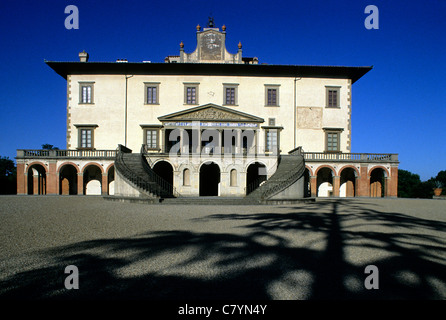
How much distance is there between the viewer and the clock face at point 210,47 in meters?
30.0

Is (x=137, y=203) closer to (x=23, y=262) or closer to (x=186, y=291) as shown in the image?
(x=23, y=262)

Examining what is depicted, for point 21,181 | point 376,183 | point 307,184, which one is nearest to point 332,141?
point 307,184

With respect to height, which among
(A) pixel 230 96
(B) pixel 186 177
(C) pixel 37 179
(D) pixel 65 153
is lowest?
(C) pixel 37 179

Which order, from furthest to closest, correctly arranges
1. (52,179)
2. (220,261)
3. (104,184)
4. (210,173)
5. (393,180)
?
(210,173), (393,180), (104,184), (52,179), (220,261)

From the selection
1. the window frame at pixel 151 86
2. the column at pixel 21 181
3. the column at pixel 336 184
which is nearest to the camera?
the column at pixel 21 181

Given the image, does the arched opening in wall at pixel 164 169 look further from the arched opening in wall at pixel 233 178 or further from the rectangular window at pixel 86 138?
the rectangular window at pixel 86 138

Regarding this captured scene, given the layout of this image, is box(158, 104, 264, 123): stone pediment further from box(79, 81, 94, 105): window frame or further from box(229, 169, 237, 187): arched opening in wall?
box(79, 81, 94, 105): window frame

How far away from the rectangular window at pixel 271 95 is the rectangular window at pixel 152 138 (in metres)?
12.6

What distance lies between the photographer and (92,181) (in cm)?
2802

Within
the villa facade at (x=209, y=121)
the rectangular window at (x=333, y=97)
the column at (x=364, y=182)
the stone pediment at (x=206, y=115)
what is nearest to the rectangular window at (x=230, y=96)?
the villa facade at (x=209, y=121)

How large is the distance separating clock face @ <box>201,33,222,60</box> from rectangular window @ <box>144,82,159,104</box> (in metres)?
6.25

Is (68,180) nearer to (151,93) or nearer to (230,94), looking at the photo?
(151,93)

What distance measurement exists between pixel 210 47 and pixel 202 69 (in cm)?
294

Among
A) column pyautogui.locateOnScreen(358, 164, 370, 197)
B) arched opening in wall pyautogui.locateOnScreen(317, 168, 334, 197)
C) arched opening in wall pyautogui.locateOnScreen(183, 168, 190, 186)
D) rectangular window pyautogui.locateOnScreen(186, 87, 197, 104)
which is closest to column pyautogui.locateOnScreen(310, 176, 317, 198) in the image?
arched opening in wall pyautogui.locateOnScreen(317, 168, 334, 197)
